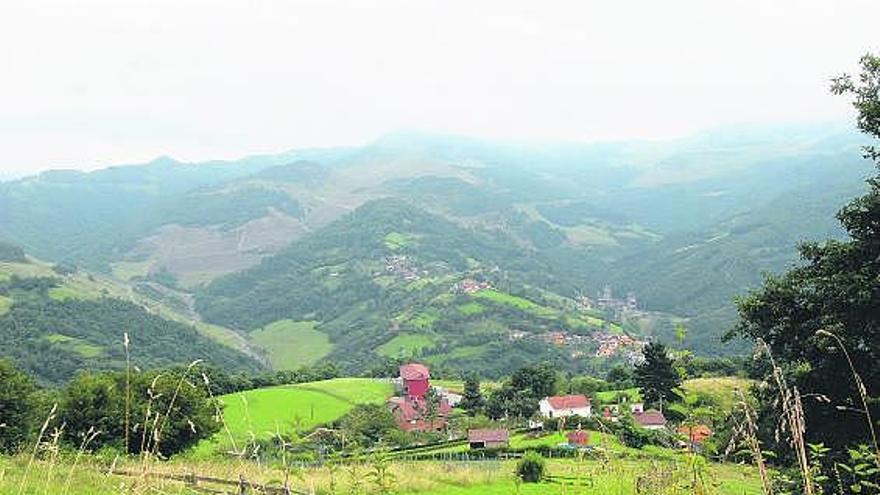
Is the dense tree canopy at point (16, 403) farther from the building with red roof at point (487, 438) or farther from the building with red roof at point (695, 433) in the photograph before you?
the building with red roof at point (695, 433)

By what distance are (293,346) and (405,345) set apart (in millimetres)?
38297

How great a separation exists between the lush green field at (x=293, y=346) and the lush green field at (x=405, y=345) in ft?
49.0

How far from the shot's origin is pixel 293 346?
593 feet

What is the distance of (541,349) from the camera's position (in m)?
143

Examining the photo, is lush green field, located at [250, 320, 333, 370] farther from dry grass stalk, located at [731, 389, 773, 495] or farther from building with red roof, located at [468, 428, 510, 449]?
dry grass stalk, located at [731, 389, 773, 495]

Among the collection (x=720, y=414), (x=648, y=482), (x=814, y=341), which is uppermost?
(x=720, y=414)

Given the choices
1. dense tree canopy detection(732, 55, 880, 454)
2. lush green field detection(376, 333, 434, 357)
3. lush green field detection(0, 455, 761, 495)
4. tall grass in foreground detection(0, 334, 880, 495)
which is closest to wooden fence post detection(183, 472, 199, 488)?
lush green field detection(0, 455, 761, 495)

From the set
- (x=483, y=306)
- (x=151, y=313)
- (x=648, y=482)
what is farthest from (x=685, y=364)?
(x=151, y=313)

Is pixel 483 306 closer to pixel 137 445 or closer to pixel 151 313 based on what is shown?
pixel 151 313

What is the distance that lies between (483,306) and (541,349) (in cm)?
2864

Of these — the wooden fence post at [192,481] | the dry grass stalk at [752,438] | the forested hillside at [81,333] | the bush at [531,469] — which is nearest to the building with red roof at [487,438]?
the bush at [531,469]

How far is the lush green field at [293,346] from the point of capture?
6294 inches

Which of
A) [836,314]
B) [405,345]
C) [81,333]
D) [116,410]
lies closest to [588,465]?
[836,314]

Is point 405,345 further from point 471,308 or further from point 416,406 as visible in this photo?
point 416,406
